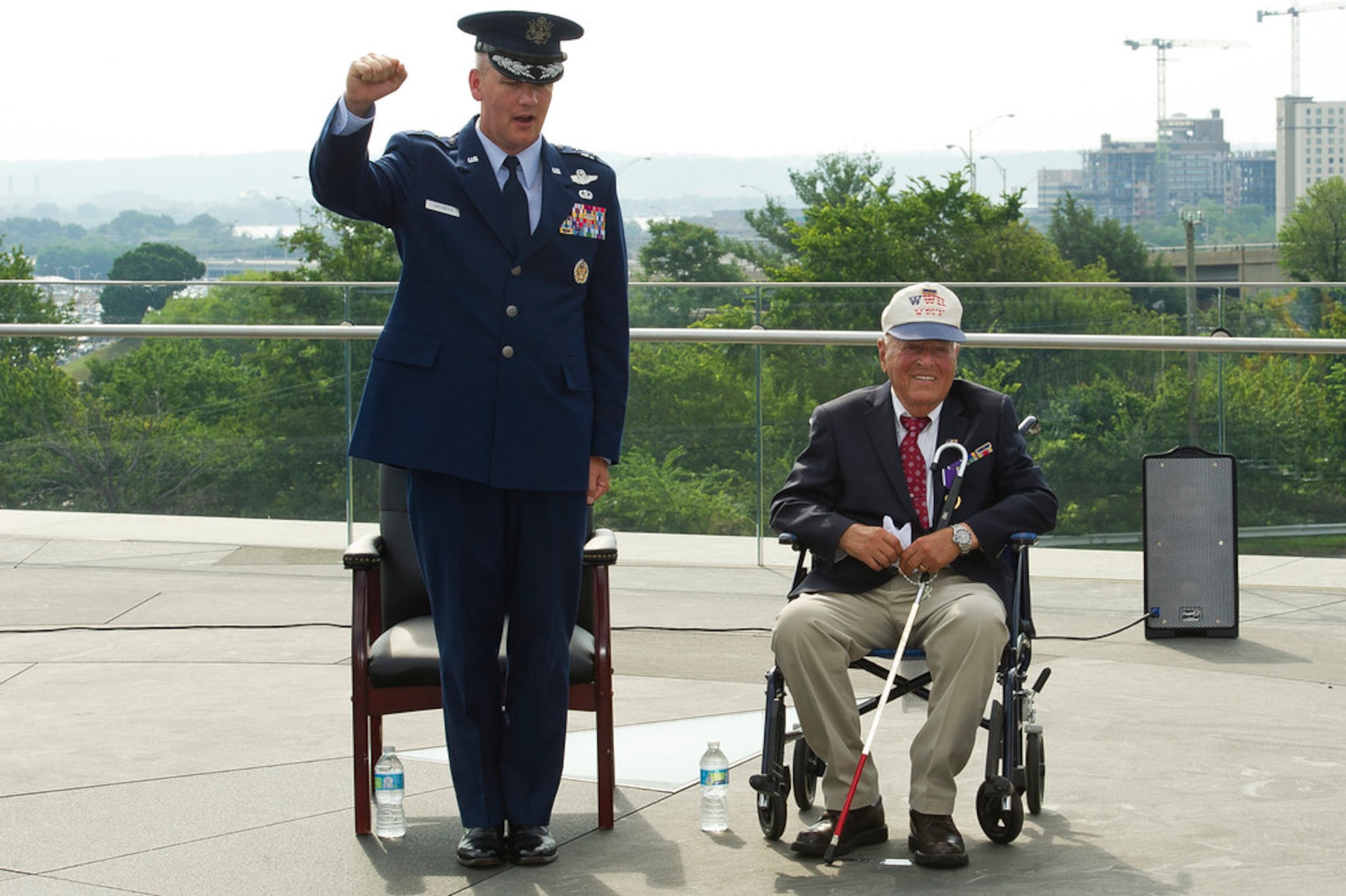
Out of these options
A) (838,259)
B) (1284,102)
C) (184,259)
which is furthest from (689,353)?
(1284,102)

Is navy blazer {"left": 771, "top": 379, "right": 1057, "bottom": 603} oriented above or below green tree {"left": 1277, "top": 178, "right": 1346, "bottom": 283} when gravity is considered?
below

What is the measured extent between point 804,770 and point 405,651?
3.08 feet

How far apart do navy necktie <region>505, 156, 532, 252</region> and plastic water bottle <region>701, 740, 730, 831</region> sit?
1191 millimetres

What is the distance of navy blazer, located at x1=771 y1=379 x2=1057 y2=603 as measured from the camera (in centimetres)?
396

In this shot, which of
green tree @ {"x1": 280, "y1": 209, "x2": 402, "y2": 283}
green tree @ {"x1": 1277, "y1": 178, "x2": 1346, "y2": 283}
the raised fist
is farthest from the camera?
green tree @ {"x1": 1277, "y1": 178, "x2": 1346, "y2": 283}

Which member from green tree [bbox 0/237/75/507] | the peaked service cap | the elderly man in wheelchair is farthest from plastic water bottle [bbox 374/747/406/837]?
green tree [bbox 0/237/75/507]

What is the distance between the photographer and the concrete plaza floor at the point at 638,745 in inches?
141

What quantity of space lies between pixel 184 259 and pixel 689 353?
109438 millimetres

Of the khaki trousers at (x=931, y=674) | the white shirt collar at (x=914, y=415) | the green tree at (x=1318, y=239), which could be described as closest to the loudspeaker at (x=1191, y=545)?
the white shirt collar at (x=914, y=415)

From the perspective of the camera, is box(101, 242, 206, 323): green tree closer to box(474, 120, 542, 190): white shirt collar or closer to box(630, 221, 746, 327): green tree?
box(630, 221, 746, 327): green tree

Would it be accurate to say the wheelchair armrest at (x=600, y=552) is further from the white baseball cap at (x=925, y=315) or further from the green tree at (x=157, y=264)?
the green tree at (x=157, y=264)

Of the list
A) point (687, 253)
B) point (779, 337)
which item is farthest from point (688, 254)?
point (779, 337)

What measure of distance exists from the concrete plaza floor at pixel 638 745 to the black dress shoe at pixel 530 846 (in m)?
0.03

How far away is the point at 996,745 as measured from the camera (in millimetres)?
3680
